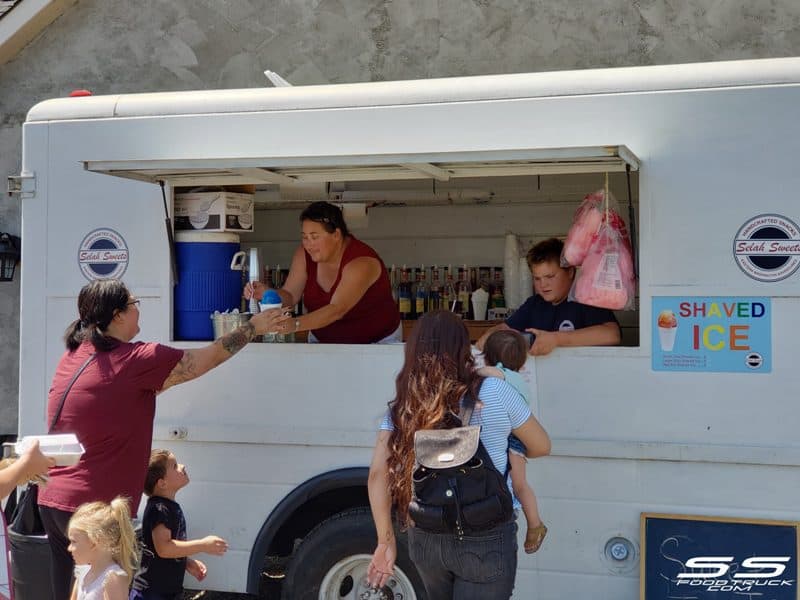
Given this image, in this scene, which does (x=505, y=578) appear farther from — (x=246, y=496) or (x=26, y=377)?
(x=26, y=377)

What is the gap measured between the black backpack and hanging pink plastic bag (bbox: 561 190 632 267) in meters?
1.40

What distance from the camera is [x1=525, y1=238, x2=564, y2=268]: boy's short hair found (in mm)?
4703

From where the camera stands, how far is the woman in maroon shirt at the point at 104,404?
3.85m

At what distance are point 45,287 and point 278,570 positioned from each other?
2.53 metres

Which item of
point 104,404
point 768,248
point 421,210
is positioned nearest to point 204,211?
point 104,404

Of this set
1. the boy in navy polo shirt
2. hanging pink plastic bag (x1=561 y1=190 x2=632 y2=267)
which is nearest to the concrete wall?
the boy in navy polo shirt

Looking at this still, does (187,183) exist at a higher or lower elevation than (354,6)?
lower

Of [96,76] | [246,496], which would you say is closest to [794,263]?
[246,496]

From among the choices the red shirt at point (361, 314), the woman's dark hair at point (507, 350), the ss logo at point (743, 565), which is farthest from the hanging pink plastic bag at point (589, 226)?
the ss logo at point (743, 565)

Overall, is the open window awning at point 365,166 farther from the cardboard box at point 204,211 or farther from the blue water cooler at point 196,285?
the blue water cooler at point 196,285

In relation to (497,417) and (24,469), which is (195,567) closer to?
(24,469)

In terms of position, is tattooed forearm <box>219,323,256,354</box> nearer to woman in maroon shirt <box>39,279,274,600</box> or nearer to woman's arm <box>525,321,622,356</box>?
woman in maroon shirt <box>39,279,274,600</box>

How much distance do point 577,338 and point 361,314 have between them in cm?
121

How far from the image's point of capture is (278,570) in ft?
20.4
